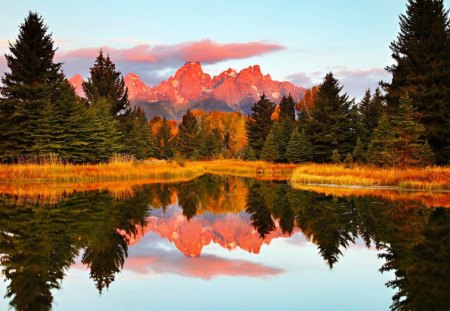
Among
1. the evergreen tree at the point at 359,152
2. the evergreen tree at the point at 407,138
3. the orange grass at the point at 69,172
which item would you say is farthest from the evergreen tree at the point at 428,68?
the orange grass at the point at 69,172

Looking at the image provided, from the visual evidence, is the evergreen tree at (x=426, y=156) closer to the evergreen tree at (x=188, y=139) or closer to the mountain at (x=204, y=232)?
the mountain at (x=204, y=232)

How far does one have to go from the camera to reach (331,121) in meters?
56.7

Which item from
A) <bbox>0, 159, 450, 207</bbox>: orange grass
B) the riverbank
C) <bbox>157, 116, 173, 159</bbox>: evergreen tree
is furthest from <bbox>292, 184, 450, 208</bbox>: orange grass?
<bbox>157, 116, 173, 159</bbox>: evergreen tree

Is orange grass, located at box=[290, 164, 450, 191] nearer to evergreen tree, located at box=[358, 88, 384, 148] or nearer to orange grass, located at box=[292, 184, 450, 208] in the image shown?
orange grass, located at box=[292, 184, 450, 208]

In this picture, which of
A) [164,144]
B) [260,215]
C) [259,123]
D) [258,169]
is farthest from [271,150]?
[260,215]

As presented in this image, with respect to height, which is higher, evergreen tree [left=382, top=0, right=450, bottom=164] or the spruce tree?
evergreen tree [left=382, top=0, right=450, bottom=164]

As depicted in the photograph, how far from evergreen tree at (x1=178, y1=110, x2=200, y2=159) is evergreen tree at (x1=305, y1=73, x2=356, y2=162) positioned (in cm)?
4877

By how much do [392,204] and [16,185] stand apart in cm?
2465

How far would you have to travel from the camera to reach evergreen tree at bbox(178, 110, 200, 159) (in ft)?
342

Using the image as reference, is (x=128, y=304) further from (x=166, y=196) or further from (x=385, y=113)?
(x=385, y=113)

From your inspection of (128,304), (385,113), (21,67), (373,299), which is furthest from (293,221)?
(21,67)

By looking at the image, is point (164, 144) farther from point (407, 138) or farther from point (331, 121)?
point (407, 138)

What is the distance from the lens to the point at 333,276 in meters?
10.9

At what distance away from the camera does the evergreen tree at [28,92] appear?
40.0m
